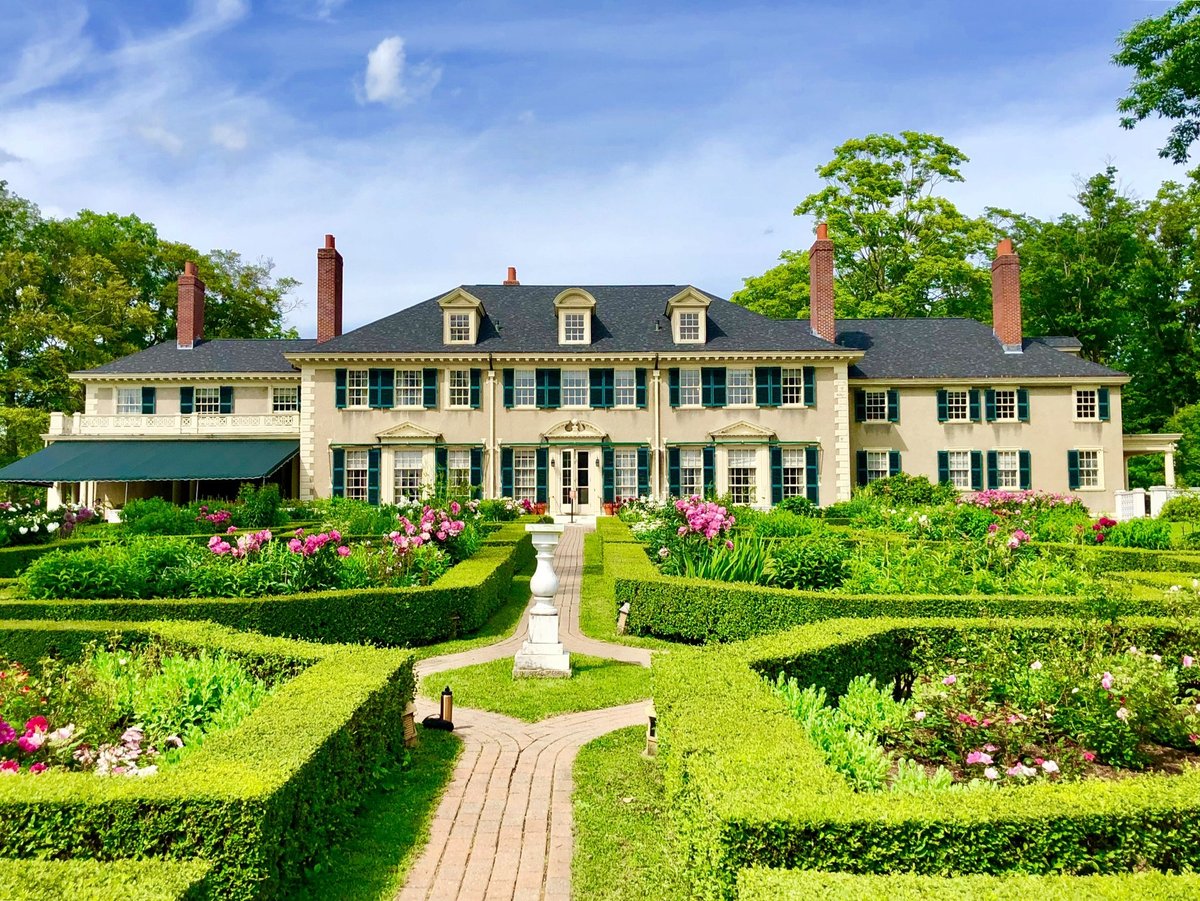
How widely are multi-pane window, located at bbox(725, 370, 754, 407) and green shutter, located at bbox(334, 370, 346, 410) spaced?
528 inches

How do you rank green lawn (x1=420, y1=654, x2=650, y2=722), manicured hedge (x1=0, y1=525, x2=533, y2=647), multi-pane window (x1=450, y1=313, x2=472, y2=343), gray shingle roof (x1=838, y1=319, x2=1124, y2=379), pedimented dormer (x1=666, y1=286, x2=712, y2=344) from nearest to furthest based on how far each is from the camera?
1. green lawn (x1=420, y1=654, x2=650, y2=722)
2. manicured hedge (x1=0, y1=525, x2=533, y2=647)
3. pedimented dormer (x1=666, y1=286, x2=712, y2=344)
4. multi-pane window (x1=450, y1=313, x2=472, y2=343)
5. gray shingle roof (x1=838, y1=319, x2=1124, y2=379)

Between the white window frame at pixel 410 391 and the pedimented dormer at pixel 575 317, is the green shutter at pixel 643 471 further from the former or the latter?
the white window frame at pixel 410 391

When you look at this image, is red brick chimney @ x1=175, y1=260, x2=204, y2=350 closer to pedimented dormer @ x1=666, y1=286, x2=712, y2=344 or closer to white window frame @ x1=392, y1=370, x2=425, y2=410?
white window frame @ x1=392, y1=370, x2=425, y2=410

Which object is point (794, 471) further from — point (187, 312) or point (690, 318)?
point (187, 312)

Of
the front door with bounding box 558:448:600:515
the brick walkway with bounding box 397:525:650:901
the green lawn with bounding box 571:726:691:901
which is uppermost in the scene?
the front door with bounding box 558:448:600:515

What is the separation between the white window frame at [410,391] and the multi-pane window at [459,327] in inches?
70.6


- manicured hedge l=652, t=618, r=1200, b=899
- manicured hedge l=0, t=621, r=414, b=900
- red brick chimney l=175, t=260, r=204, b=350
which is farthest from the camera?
red brick chimney l=175, t=260, r=204, b=350

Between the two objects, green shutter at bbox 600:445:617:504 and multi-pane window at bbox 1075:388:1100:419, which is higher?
multi-pane window at bbox 1075:388:1100:419

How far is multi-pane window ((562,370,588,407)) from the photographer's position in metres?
27.5

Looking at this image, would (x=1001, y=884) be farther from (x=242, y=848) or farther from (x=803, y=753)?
(x=242, y=848)

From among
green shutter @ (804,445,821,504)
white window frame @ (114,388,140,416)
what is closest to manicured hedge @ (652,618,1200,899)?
green shutter @ (804,445,821,504)

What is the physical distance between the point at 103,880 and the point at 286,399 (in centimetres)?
2867

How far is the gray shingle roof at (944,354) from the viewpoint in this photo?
28094mm

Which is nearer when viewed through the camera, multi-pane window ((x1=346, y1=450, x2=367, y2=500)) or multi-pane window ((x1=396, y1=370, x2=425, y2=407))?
multi-pane window ((x1=346, y1=450, x2=367, y2=500))
